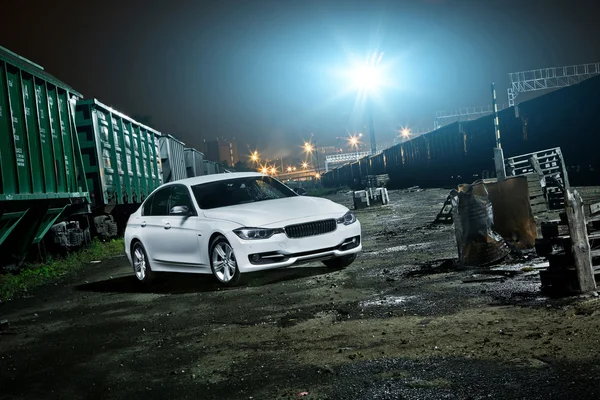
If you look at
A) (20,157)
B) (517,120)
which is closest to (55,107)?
(20,157)

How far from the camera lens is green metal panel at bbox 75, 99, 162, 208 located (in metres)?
15.6

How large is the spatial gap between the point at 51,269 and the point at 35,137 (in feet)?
8.25

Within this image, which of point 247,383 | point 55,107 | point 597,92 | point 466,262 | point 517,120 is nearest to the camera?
point 247,383

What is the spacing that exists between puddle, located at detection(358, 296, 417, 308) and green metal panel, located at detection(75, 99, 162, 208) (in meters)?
10.5

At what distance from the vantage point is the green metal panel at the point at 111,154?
1559cm

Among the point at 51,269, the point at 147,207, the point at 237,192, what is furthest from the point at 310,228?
the point at 51,269

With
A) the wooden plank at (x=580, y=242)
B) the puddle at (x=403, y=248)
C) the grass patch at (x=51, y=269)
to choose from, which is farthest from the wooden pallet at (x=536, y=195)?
the grass patch at (x=51, y=269)

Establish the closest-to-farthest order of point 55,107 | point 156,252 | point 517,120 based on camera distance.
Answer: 1. point 156,252
2. point 55,107
3. point 517,120

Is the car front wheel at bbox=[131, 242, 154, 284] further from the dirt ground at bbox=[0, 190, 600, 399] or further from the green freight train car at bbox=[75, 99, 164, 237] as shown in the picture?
the green freight train car at bbox=[75, 99, 164, 237]

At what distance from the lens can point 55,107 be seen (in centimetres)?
1342

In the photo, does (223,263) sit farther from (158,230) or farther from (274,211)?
(158,230)

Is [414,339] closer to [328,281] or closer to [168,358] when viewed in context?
[168,358]

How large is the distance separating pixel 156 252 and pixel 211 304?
2.30 metres

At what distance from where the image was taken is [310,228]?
8414 millimetres
